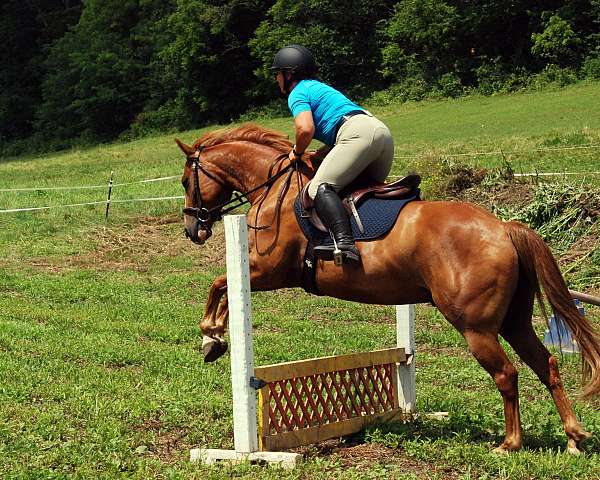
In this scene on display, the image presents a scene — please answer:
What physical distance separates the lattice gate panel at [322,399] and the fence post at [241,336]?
11 cm

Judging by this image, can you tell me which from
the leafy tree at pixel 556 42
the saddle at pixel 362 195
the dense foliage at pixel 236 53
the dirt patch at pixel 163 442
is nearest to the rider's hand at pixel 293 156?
the saddle at pixel 362 195

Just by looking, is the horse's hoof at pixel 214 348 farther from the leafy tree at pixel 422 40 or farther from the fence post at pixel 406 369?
the leafy tree at pixel 422 40

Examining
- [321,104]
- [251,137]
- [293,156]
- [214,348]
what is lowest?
[214,348]

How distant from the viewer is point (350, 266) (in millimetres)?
6789

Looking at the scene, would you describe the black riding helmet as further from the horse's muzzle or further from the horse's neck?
the horse's muzzle

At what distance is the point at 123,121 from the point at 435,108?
3069cm

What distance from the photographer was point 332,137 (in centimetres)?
715

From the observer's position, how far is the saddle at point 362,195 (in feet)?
22.5

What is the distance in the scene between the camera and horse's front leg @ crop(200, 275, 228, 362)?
6.86m

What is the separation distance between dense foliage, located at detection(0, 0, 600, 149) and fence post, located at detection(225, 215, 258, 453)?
35156 millimetres

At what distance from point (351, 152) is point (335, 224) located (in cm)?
56

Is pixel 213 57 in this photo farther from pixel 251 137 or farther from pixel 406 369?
pixel 406 369

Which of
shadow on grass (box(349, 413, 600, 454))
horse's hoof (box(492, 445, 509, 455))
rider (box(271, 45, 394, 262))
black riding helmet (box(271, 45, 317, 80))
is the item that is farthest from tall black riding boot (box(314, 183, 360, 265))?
horse's hoof (box(492, 445, 509, 455))

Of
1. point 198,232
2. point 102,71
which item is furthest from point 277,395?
point 102,71
